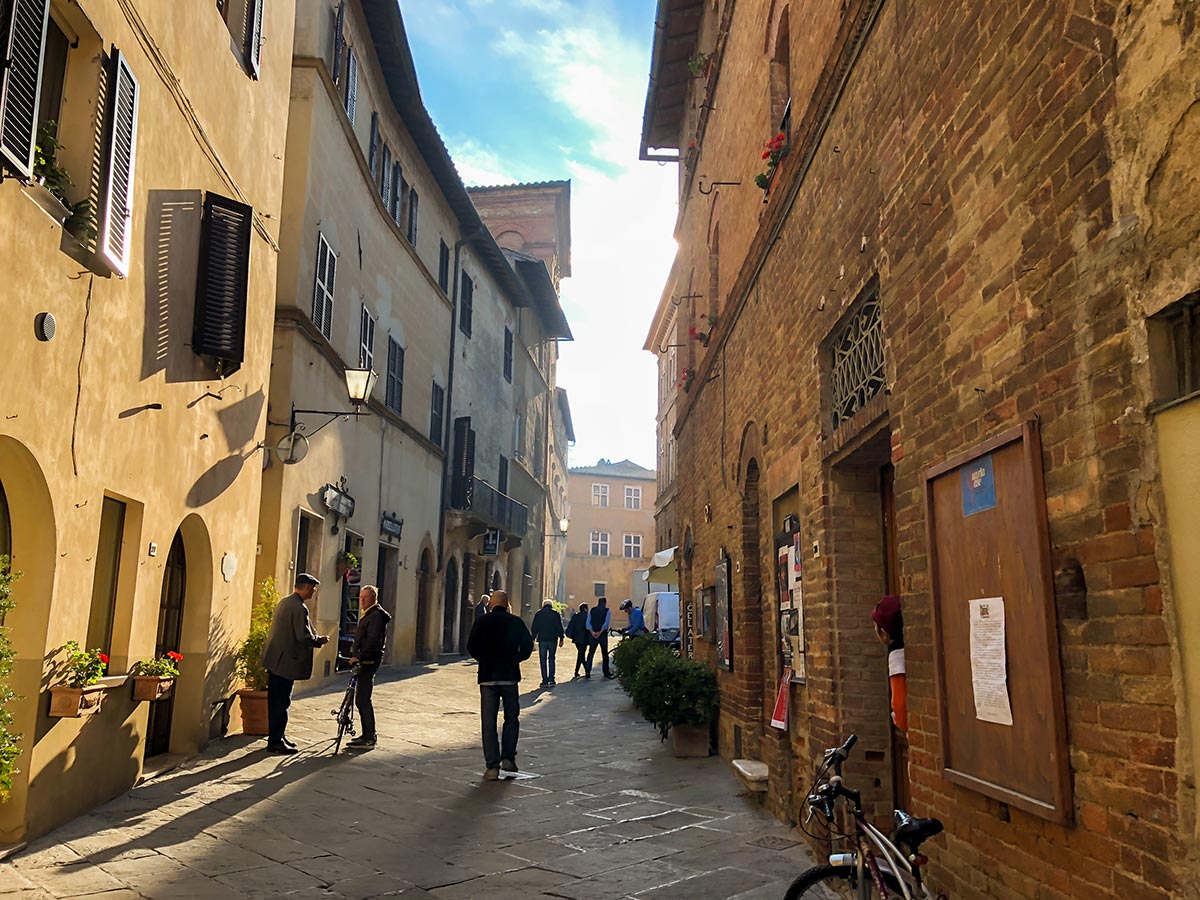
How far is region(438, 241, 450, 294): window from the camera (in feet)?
71.1

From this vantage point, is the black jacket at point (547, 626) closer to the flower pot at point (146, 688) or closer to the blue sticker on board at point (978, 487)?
the flower pot at point (146, 688)

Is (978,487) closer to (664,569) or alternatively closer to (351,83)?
(351,83)

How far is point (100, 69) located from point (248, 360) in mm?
3732

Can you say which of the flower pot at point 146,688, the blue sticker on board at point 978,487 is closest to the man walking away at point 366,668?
the flower pot at point 146,688

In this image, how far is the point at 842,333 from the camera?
241 inches

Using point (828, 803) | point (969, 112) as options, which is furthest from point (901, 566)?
point (969, 112)

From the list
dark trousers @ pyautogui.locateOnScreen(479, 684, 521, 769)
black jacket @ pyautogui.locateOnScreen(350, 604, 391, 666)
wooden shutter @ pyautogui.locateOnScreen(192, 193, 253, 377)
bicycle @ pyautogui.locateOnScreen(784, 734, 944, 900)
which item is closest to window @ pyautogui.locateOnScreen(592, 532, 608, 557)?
black jacket @ pyautogui.locateOnScreen(350, 604, 391, 666)

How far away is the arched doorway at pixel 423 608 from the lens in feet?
68.0

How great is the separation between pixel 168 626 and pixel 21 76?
4998 mm

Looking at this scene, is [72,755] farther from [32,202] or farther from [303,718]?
[303,718]

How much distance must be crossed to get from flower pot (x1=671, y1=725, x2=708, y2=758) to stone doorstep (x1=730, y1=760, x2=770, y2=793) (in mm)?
2297

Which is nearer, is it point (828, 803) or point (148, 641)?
point (828, 803)

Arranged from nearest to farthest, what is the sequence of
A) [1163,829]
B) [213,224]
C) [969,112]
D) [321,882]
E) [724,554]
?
[1163,829] < [969,112] < [321,882] < [213,224] < [724,554]

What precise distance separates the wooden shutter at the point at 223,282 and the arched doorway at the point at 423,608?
477 inches
